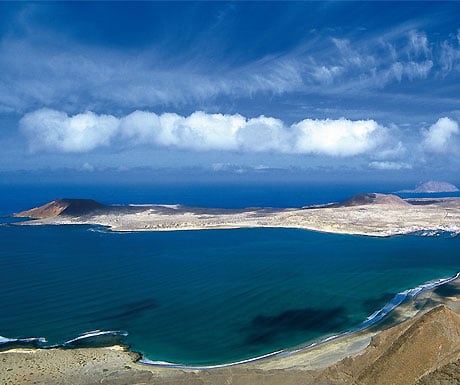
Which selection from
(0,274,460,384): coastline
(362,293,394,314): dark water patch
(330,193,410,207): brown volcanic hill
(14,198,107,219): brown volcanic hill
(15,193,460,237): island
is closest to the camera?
(0,274,460,384): coastline

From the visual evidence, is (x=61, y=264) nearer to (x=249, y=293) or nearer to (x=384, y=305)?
(x=249, y=293)

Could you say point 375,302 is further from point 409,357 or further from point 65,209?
point 65,209

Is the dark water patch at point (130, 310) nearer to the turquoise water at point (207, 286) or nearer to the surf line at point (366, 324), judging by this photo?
the turquoise water at point (207, 286)

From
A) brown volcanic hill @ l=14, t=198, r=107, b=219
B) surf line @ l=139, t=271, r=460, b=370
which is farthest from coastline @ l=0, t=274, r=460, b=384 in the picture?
brown volcanic hill @ l=14, t=198, r=107, b=219

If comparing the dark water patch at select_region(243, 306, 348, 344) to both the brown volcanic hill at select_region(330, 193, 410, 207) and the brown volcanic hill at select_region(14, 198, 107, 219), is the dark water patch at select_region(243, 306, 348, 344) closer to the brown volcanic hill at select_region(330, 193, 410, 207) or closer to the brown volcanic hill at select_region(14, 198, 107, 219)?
the brown volcanic hill at select_region(14, 198, 107, 219)

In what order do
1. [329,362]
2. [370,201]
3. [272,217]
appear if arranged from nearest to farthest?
[329,362] → [272,217] → [370,201]

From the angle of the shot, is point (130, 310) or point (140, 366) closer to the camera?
point (140, 366)

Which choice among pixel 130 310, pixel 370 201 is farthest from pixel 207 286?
pixel 370 201

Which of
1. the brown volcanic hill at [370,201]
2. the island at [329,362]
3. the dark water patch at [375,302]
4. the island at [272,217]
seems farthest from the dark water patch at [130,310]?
the brown volcanic hill at [370,201]
